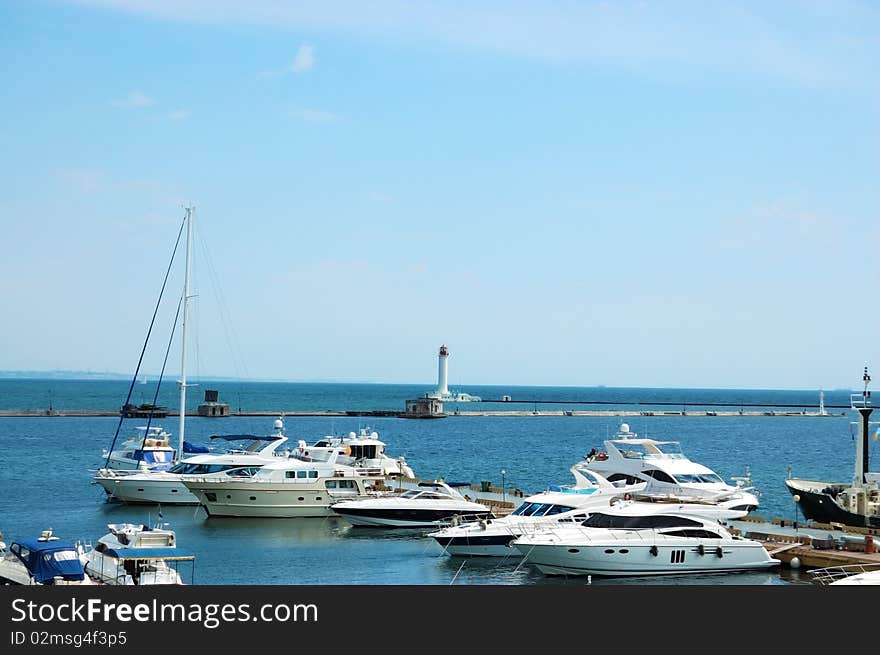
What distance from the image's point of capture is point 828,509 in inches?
1471

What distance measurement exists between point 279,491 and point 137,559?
18.1 metres

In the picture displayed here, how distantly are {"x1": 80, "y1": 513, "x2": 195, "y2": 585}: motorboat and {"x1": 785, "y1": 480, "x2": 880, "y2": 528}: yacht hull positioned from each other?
888 inches

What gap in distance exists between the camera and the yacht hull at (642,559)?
30.9m

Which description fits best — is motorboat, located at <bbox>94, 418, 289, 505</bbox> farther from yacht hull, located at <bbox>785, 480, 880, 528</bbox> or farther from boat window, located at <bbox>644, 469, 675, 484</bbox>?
yacht hull, located at <bbox>785, 480, 880, 528</bbox>

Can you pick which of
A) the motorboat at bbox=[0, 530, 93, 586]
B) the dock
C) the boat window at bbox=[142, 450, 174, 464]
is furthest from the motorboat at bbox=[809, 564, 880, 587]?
the boat window at bbox=[142, 450, 174, 464]

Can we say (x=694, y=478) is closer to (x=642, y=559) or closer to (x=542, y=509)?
(x=542, y=509)

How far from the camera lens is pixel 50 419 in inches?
4717

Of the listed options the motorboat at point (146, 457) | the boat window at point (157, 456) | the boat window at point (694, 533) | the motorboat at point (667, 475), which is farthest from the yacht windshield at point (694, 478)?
the boat window at point (157, 456)

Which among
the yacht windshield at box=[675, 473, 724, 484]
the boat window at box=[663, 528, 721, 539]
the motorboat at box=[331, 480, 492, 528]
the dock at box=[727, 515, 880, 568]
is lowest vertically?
the motorboat at box=[331, 480, 492, 528]

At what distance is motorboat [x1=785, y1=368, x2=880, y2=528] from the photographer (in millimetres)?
36469

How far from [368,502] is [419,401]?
10997 cm

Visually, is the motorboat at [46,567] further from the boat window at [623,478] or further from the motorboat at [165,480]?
the boat window at [623,478]
